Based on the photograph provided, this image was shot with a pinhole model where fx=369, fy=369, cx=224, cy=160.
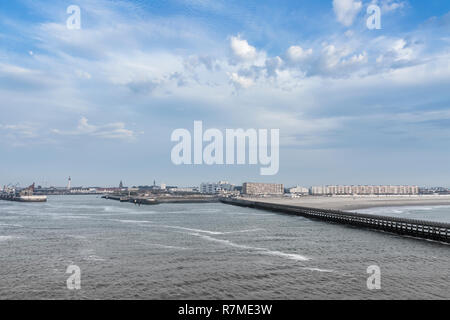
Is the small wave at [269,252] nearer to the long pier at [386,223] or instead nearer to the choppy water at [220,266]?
the choppy water at [220,266]

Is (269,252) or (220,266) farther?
(269,252)

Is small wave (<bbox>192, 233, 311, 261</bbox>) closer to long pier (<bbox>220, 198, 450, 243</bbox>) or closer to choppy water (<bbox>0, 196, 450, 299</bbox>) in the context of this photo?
choppy water (<bbox>0, 196, 450, 299</bbox>)

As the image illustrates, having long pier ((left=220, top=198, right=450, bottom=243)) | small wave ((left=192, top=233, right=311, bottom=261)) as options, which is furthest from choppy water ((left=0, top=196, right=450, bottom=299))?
long pier ((left=220, top=198, right=450, bottom=243))

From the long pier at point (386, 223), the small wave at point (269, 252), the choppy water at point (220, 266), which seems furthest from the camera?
the long pier at point (386, 223)

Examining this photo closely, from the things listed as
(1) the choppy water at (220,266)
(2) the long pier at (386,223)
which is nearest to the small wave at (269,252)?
(1) the choppy water at (220,266)

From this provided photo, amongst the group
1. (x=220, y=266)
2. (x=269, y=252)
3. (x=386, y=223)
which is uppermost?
(x=386, y=223)

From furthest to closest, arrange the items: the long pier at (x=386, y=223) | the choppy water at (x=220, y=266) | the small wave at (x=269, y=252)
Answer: the long pier at (x=386, y=223)
the small wave at (x=269, y=252)
the choppy water at (x=220, y=266)

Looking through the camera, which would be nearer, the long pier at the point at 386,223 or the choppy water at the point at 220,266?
the choppy water at the point at 220,266

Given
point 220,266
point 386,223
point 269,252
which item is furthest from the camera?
point 386,223

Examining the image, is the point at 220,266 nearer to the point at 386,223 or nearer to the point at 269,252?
the point at 269,252

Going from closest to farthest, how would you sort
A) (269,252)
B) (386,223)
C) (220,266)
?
(220,266), (269,252), (386,223)

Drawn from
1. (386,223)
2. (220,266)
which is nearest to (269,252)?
(220,266)
